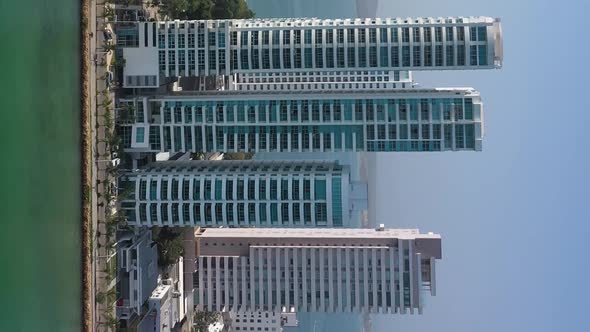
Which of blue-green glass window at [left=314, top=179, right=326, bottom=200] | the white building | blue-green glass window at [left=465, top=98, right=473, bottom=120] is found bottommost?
the white building

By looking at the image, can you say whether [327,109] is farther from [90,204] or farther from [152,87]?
[90,204]

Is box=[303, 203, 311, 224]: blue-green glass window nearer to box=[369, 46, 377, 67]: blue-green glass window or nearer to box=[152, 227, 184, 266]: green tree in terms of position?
box=[369, 46, 377, 67]: blue-green glass window

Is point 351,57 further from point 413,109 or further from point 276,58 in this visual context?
point 413,109

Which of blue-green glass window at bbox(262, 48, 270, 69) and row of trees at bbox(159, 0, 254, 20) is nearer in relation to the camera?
blue-green glass window at bbox(262, 48, 270, 69)

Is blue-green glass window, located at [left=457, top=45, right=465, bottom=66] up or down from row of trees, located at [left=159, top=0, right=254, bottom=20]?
down

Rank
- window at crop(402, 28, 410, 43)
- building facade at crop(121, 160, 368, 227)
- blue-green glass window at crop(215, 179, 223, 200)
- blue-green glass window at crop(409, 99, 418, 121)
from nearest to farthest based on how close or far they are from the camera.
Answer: building facade at crop(121, 160, 368, 227) < blue-green glass window at crop(409, 99, 418, 121) < window at crop(402, 28, 410, 43) < blue-green glass window at crop(215, 179, 223, 200)

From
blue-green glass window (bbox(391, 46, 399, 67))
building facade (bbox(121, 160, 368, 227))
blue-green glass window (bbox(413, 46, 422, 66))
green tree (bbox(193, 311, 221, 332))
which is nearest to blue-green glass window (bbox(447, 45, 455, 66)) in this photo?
blue-green glass window (bbox(413, 46, 422, 66))

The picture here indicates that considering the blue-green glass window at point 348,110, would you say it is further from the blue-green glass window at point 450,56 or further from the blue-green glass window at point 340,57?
the blue-green glass window at point 450,56

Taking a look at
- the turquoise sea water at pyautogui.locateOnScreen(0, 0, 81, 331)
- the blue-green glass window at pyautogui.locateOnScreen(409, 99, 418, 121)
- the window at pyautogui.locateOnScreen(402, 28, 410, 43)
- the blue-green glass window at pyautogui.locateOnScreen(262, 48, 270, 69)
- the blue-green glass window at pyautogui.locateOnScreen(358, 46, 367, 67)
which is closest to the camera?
the turquoise sea water at pyautogui.locateOnScreen(0, 0, 81, 331)
